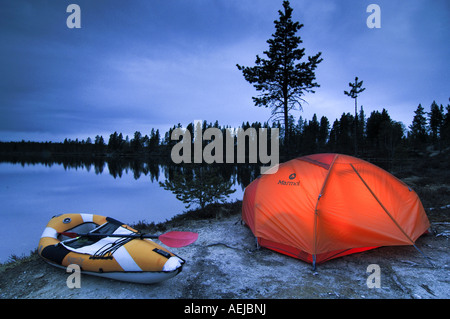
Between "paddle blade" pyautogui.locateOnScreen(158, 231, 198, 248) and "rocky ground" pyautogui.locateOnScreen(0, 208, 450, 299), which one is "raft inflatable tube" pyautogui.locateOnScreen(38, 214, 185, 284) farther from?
"rocky ground" pyautogui.locateOnScreen(0, 208, 450, 299)

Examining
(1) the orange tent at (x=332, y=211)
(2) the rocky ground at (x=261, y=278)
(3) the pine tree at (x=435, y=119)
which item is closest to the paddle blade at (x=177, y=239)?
(2) the rocky ground at (x=261, y=278)

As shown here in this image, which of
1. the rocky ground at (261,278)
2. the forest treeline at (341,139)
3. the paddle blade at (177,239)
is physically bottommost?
the rocky ground at (261,278)

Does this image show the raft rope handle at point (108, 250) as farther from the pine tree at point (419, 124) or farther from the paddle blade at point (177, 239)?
the pine tree at point (419, 124)

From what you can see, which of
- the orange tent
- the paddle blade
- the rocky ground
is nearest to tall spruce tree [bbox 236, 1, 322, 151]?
the orange tent

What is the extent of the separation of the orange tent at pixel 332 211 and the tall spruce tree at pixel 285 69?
877cm

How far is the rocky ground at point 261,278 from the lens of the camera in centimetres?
372

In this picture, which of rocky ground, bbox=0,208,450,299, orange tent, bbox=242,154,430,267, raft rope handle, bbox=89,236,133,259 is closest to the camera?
rocky ground, bbox=0,208,450,299

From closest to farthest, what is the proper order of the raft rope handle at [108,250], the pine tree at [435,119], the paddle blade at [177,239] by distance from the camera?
the raft rope handle at [108,250] < the paddle blade at [177,239] < the pine tree at [435,119]

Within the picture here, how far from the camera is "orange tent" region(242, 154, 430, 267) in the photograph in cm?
471

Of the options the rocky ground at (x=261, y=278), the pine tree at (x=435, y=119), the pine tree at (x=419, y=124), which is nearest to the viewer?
the rocky ground at (x=261, y=278)

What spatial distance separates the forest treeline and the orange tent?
21.6ft

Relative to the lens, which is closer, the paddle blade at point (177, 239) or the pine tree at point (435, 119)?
the paddle blade at point (177, 239)
